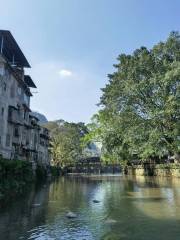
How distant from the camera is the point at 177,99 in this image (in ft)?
144

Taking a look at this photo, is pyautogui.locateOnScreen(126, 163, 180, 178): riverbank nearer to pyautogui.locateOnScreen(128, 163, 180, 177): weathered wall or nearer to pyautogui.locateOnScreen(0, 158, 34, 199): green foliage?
pyautogui.locateOnScreen(128, 163, 180, 177): weathered wall

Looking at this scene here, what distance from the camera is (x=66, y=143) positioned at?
325 feet

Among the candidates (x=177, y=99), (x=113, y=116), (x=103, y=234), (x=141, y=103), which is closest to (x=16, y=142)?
(x=113, y=116)

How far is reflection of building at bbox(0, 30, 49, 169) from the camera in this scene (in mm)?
44562

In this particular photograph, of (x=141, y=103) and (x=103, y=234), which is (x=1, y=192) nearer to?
(x=103, y=234)

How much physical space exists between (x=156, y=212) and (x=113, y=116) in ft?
102

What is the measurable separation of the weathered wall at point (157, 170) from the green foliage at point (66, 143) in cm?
1890

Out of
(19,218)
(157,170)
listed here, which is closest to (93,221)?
(19,218)

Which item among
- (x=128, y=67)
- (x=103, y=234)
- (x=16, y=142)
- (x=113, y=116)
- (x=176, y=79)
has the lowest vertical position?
(x=103, y=234)

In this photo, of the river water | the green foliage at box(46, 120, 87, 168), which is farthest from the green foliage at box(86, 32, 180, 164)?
the green foliage at box(46, 120, 87, 168)

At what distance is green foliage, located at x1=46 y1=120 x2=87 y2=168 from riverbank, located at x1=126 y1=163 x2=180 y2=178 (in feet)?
59.2

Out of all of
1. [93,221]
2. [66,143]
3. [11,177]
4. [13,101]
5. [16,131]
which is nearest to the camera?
[93,221]

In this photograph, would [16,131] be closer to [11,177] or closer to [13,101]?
[13,101]

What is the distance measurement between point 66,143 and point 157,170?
34.2m
